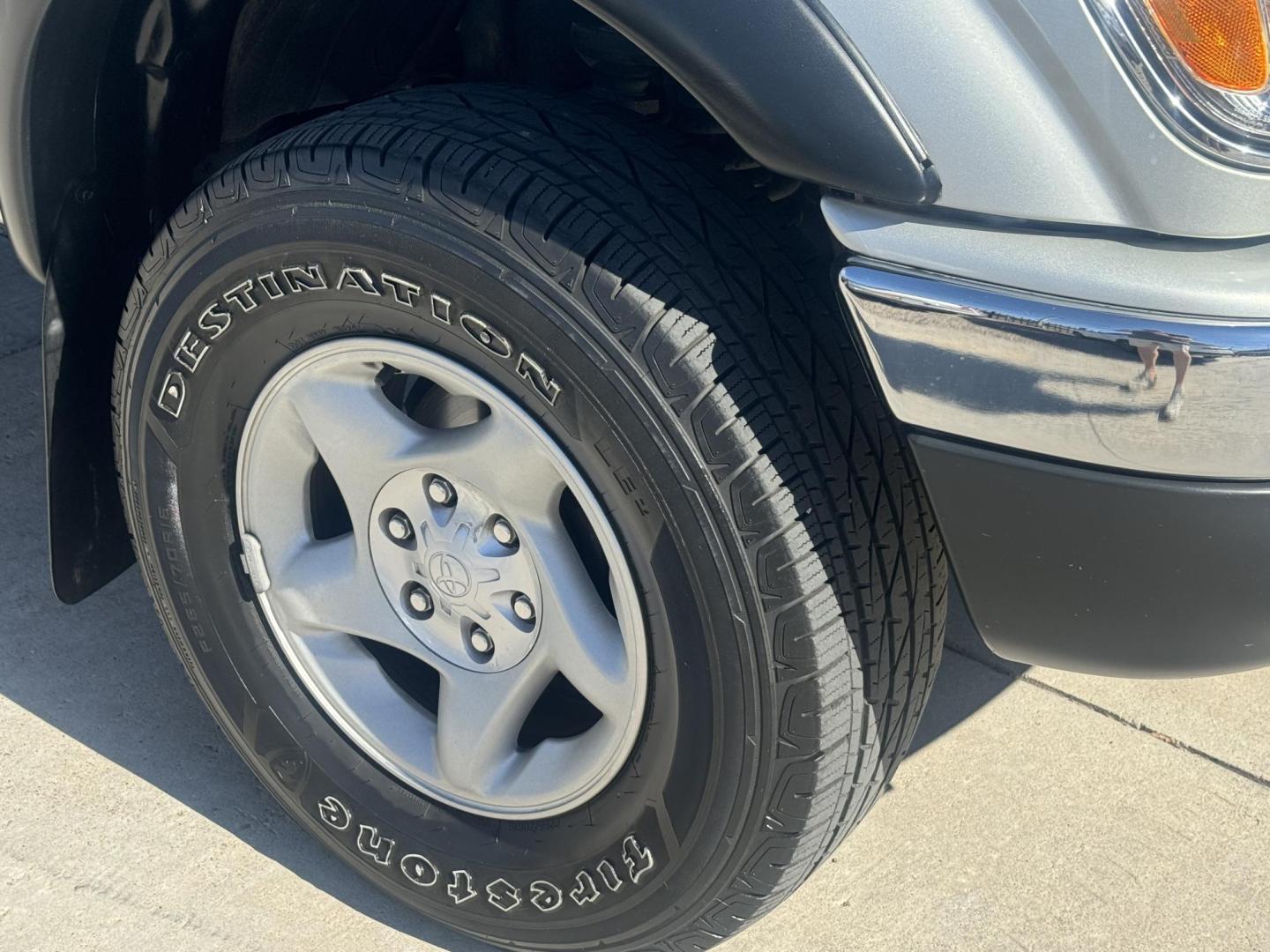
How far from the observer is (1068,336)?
123 cm

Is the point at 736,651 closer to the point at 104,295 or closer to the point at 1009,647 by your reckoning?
the point at 1009,647

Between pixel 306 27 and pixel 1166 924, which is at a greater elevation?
pixel 306 27

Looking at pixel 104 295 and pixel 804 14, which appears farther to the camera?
pixel 104 295

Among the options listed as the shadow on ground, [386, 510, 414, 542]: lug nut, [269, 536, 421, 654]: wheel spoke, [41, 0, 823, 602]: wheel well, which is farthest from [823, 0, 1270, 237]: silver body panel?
the shadow on ground

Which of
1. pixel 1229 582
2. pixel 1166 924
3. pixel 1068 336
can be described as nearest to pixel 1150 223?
pixel 1068 336

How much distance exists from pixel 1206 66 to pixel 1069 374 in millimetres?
310

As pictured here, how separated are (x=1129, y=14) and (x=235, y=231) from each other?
1.10m

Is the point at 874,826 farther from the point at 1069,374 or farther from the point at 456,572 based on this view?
the point at 1069,374

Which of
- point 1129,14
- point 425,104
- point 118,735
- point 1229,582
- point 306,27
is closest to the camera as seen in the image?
point 1129,14

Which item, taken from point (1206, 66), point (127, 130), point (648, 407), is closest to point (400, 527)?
point (648, 407)

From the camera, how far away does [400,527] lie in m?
1.82

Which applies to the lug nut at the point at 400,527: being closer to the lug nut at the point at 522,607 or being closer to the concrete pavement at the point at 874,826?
the lug nut at the point at 522,607

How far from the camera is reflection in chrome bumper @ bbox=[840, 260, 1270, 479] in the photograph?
3.95 feet

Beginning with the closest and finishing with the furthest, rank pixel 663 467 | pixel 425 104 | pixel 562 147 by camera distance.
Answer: pixel 663 467, pixel 562 147, pixel 425 104
